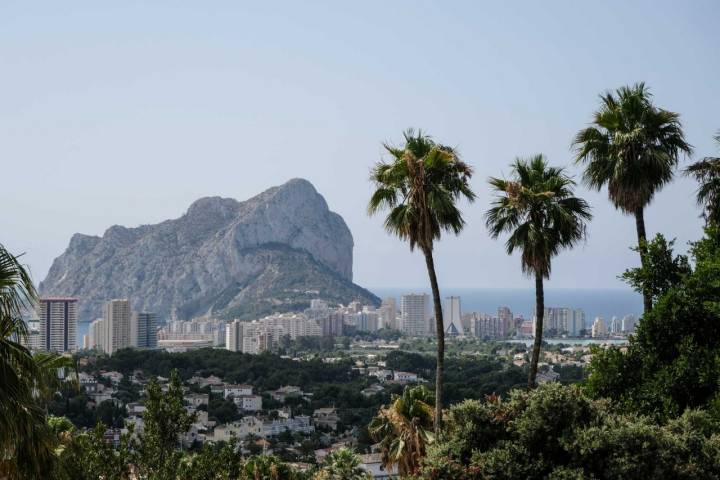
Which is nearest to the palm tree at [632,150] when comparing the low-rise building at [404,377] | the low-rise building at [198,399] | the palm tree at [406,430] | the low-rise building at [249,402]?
the palm tree at [406,430]

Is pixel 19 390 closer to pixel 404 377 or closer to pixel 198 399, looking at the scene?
pixel 198 399

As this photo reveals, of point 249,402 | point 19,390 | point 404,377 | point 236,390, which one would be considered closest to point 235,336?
point 404,377

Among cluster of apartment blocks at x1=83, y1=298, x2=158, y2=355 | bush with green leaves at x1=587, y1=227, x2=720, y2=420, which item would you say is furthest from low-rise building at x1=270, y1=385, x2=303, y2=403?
cluster of apartment blocks at x1=83, y1=298, x2=158, y2=355

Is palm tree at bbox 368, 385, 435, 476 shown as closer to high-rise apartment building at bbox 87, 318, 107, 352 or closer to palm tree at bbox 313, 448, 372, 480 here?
palm tree at bbox 313, 448, 372, 480

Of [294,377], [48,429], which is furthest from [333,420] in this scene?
[48,429]

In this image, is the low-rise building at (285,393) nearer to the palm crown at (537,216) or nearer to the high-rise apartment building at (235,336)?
the palm crown at (537,216)

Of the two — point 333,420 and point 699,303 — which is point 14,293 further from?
point 333,420
